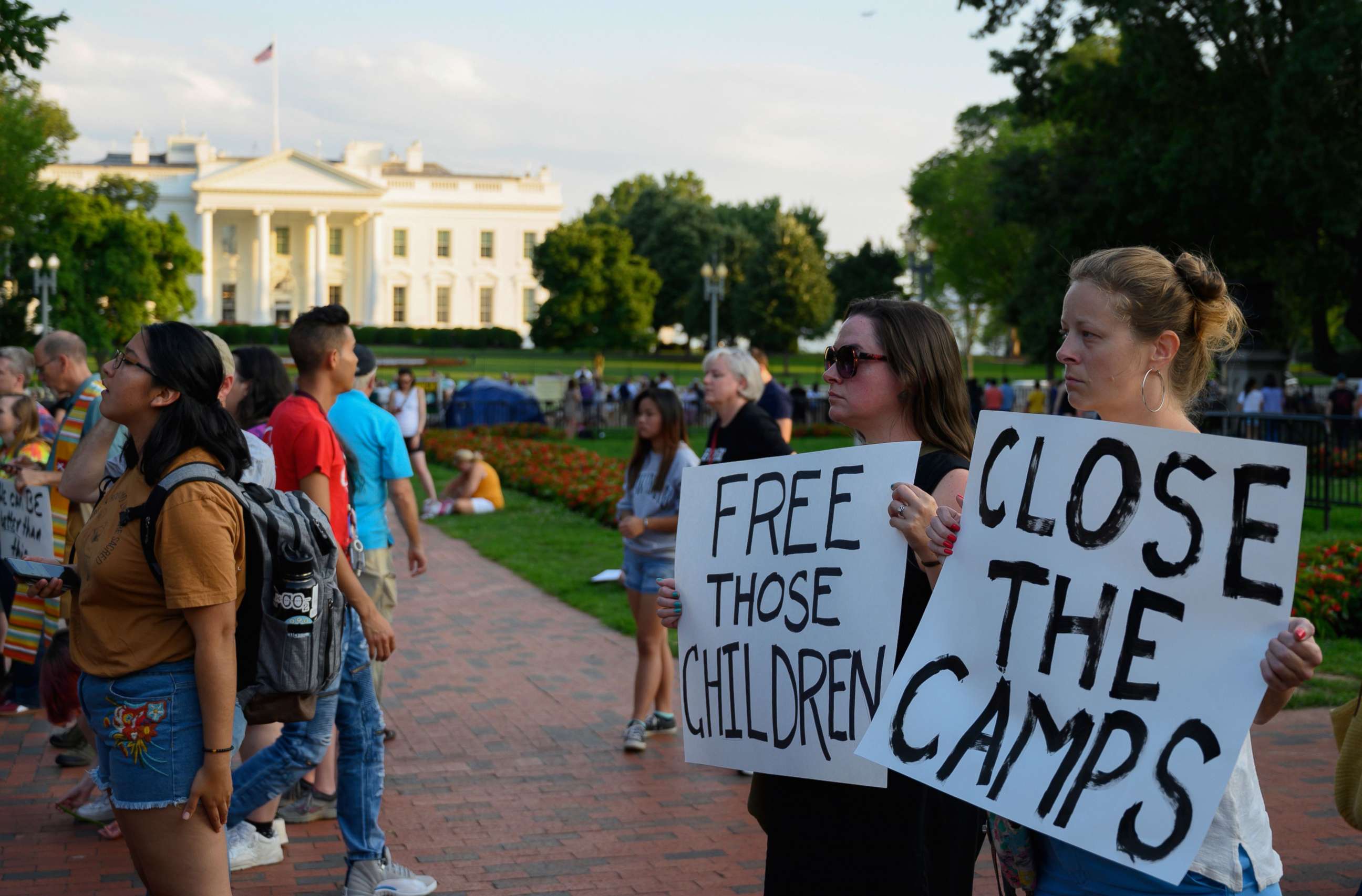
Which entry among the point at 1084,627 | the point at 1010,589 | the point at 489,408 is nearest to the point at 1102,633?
the point at 1084,627

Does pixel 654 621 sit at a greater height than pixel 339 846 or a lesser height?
greater

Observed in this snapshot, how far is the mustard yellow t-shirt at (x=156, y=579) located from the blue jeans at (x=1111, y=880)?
1923 mm

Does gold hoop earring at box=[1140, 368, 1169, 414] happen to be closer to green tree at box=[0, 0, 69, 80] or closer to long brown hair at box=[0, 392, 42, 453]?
long brown hair at box=[0, 392, 42, 453]

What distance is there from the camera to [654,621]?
6.62 m

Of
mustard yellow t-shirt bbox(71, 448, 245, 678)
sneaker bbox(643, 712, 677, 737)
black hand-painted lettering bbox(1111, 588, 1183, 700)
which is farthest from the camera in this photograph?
sneaker bbox(643, 712, 677, 737)

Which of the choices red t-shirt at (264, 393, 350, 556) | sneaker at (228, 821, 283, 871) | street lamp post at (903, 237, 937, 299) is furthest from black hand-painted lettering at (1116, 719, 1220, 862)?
street lamp post at (903, 237, 937, 299)

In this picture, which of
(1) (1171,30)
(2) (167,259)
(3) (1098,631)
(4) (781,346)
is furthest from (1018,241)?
(3) (1098,631)

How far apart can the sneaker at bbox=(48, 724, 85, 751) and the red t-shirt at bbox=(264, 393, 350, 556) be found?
2339 millimetres

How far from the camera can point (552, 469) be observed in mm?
20750

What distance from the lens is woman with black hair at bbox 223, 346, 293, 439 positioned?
551cm

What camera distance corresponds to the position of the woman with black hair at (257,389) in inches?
217

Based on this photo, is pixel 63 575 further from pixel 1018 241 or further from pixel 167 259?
pixel 167 259

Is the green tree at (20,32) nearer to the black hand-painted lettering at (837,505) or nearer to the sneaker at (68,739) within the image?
the sneaker at (68,739)

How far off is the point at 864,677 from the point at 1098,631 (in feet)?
1.76
